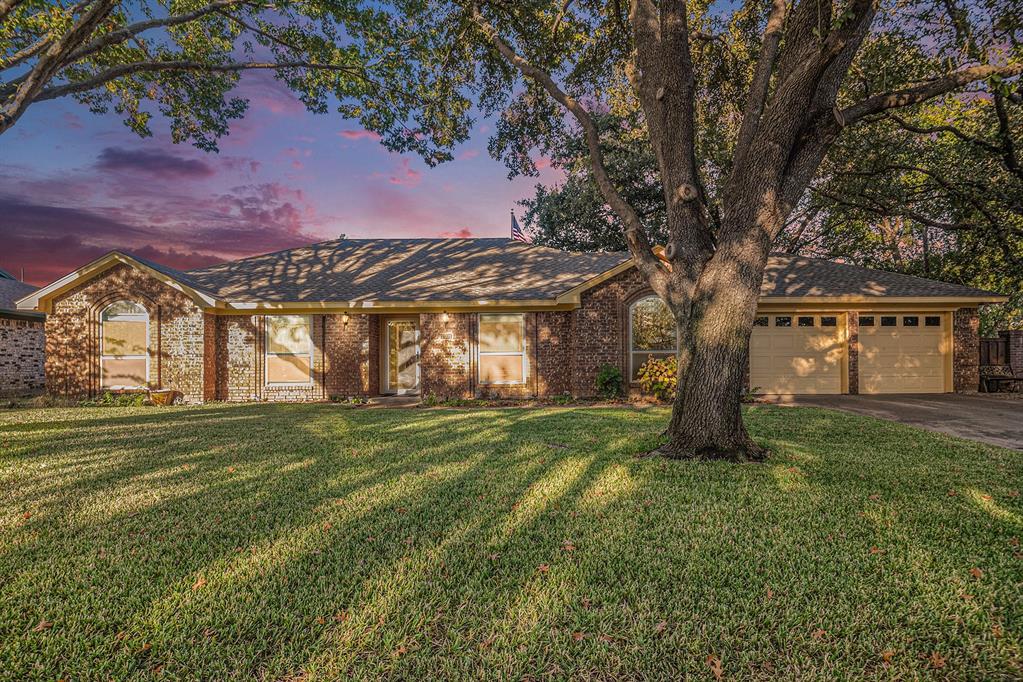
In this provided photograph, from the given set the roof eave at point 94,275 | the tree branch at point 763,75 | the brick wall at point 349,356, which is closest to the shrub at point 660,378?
the tree branch at point 763,75

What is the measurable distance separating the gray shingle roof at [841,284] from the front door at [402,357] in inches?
400

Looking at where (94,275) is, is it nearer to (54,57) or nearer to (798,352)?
(54,57)

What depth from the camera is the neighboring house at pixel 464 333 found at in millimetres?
12680

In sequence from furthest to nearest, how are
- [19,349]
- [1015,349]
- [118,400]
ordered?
[19,349]
[1015,349]
[118,400]

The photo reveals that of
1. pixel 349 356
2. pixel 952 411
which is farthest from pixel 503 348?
pixel 952 411

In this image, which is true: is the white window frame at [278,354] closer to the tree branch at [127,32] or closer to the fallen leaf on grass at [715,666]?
the tree branch at [127,32]

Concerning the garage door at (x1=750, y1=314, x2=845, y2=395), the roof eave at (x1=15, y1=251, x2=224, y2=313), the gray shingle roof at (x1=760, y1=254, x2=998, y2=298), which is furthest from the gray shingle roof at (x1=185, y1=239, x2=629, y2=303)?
the garage door at (x1=750, y1=314, x2=845, y2=395)

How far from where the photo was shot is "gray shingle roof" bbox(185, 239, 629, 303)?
13.1 m

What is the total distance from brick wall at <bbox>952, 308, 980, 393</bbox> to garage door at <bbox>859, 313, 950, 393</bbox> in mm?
248

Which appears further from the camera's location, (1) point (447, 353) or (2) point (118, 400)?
(1) point (447, 353)

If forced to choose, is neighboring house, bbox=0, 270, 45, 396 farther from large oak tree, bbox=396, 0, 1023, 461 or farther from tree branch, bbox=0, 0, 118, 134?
large oak tree, bbox=396, 0, 1023, 461

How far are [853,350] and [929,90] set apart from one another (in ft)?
31.1

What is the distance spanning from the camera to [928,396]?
12.4 metres

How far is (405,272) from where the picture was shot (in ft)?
49.3
